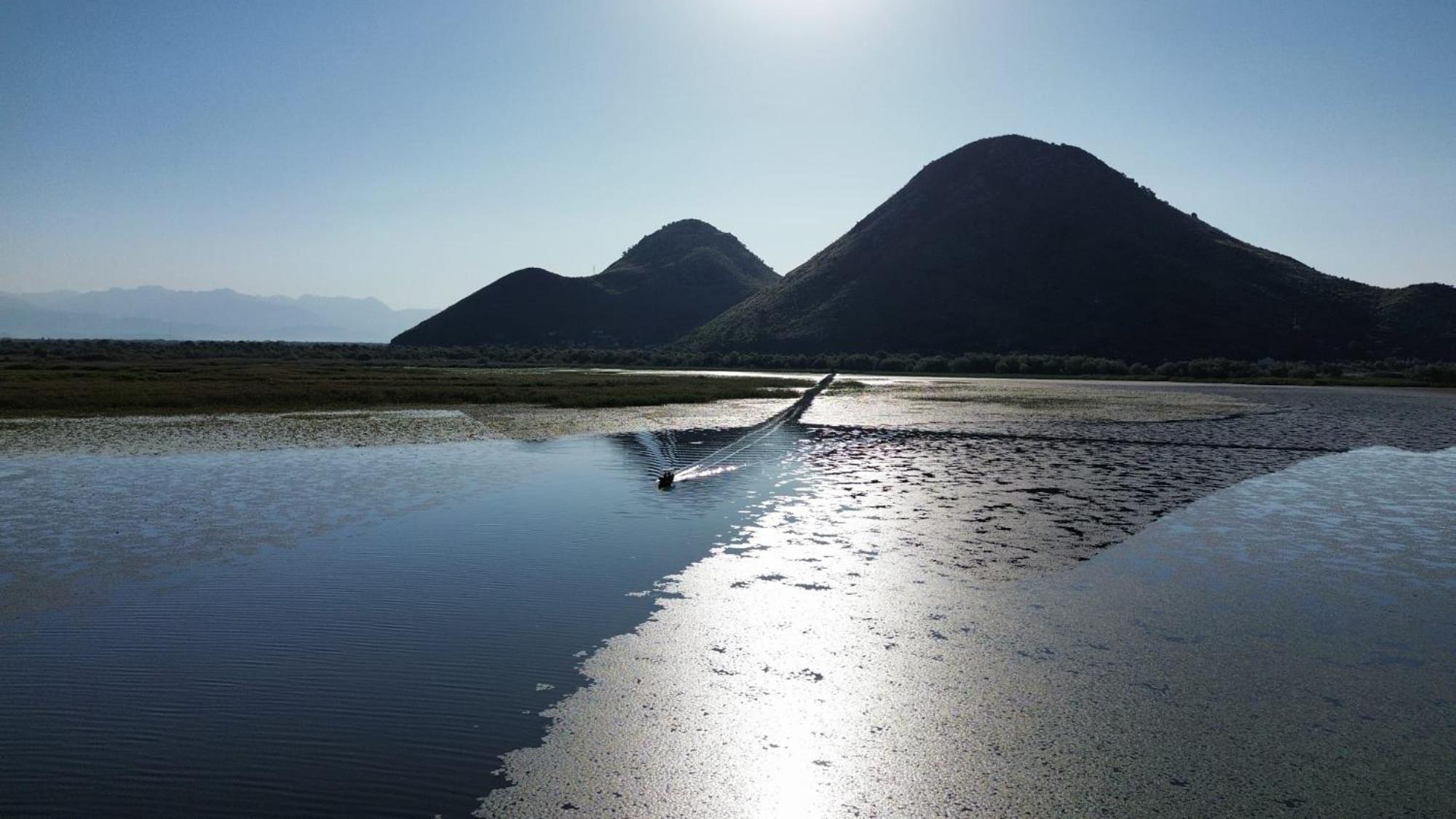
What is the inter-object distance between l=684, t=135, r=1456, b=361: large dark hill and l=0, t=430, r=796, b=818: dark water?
130419mm

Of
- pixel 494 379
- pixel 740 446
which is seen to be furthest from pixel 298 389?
pixel 740 446

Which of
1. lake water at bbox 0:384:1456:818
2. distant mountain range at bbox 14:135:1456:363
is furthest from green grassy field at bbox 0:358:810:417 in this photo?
distant mountain range at bbox 14:135:1456:363

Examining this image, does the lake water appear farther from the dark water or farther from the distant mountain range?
the distant mountain range

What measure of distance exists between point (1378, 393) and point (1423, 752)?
70.7 metres

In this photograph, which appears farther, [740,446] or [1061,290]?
[1061,290]

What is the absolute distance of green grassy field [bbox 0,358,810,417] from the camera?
41625 mm

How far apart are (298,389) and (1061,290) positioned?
132 m

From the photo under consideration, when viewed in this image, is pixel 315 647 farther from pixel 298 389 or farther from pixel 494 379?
pixel 494 379

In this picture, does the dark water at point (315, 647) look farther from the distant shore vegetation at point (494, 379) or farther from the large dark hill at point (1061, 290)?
the large dark hill at point (1061, 290)

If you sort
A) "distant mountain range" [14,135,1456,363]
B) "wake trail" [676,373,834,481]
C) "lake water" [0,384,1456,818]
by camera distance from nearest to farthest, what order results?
"lake water" [0,384,1456,818] < "wake trail" [676,373,834,481] < "distant mountain range" [14,135,1456,363]

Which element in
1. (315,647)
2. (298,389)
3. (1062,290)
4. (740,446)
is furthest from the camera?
(1062,290)

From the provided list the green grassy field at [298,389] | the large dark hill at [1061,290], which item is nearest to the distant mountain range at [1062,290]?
the large dark hill at [1061,290]

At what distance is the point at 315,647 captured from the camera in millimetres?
9906

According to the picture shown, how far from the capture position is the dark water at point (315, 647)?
22.6ft
